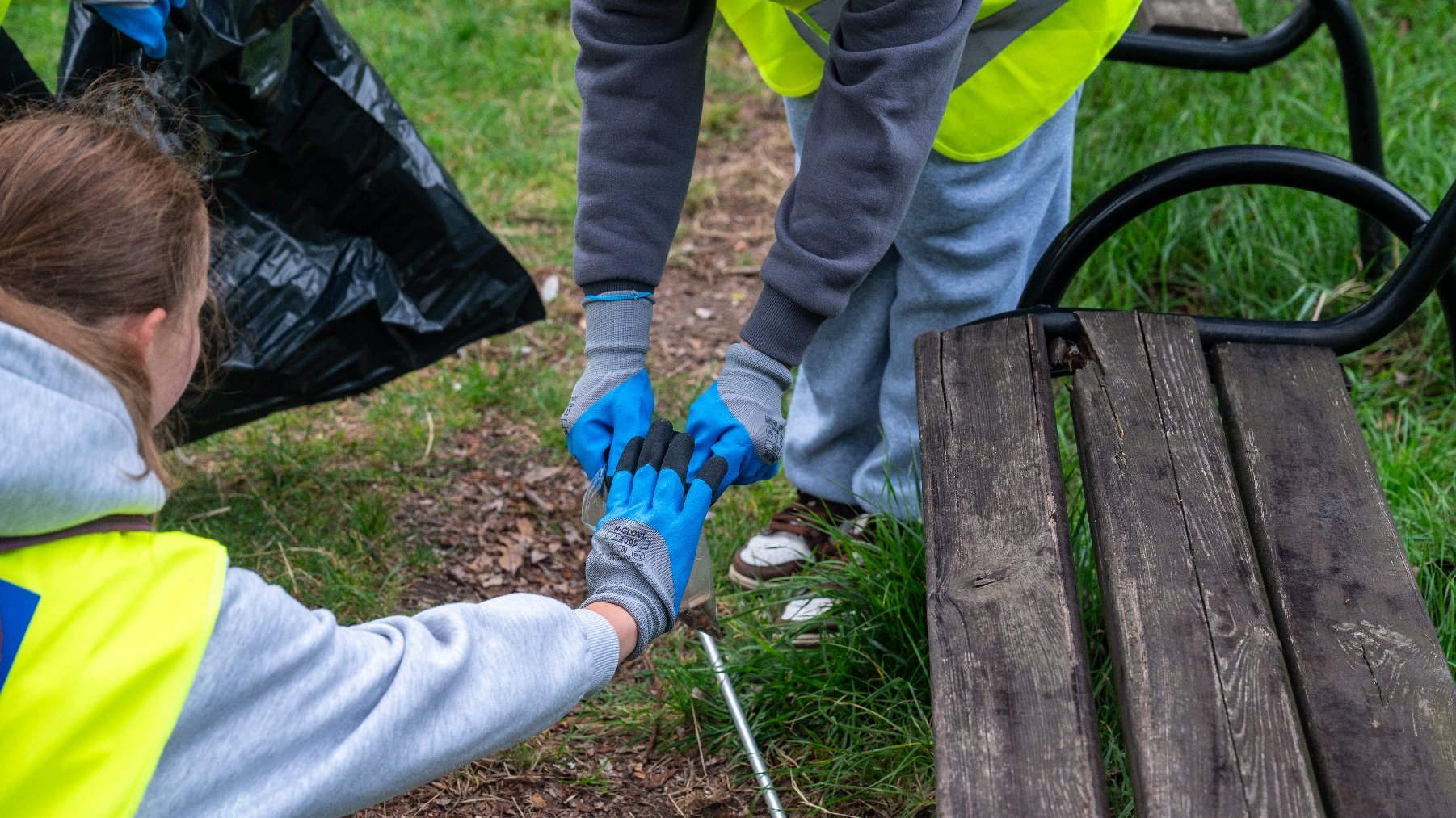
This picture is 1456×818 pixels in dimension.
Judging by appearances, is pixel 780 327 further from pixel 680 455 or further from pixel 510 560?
pixel 510 560

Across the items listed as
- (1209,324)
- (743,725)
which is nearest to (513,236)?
(743,725)

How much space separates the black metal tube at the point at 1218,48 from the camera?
7.73 ft

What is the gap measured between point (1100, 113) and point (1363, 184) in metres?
1.71

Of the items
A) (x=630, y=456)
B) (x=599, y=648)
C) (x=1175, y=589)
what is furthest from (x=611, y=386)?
(x=1175, y=589)

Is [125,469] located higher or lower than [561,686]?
higher

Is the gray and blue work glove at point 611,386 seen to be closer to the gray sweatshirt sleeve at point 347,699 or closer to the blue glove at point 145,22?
the gray sweatshirt sleeve at point 347,699

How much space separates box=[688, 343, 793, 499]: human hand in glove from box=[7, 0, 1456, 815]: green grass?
371 millimetres

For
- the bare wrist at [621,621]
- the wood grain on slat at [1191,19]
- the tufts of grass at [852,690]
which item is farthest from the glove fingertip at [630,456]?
the wood grain on slat at [1191,19]

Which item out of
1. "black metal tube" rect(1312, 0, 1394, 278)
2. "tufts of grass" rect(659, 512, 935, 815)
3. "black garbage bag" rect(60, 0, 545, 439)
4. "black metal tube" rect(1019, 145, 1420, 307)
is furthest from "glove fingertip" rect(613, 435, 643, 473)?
"black metal tube" rect(1312, 0, 1394, 278)

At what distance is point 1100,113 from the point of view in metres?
3.29

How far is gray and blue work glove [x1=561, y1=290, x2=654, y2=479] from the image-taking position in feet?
5.28

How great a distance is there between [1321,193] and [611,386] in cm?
96

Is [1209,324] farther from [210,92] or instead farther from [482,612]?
[210,92]

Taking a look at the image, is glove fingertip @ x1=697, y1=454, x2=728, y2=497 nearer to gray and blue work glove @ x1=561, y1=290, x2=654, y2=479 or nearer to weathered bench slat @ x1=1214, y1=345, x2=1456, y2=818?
gray and blue work glove @ x1=561, y1=290, x2=654, y2=479
